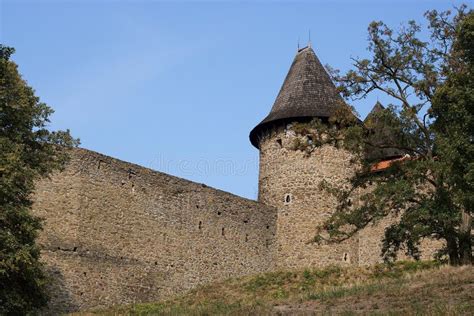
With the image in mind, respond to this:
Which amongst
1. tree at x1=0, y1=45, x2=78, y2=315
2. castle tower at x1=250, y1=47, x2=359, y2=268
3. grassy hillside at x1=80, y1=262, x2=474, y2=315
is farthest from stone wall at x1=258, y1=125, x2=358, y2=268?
tree at x1=0, y1=45, x2=78, y2=315

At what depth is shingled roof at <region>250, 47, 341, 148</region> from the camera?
28.6 meters

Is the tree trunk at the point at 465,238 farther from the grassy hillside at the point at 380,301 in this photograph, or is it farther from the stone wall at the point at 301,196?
the stone wall at the point at 301,196

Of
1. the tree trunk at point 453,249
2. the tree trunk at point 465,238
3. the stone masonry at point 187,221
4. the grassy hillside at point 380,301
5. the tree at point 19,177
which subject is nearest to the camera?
the grassy hillside at point 380,301

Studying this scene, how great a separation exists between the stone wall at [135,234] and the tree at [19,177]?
3645 mm

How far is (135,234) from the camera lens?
24.2 m

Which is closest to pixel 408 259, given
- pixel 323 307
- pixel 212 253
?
pixel 212 253

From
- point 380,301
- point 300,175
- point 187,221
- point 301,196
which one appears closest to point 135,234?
point 187,221

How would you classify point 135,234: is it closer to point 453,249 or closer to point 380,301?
point 453,249

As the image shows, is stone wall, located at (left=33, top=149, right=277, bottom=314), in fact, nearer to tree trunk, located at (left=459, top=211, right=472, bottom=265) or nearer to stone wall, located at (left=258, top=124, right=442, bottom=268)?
stone wall, located at (left=258, top=124, right=442, bottom=268)

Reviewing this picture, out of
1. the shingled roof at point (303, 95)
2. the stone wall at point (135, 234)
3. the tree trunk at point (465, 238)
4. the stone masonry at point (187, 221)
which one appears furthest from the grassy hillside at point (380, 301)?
the shingled roof at point (303, 95)

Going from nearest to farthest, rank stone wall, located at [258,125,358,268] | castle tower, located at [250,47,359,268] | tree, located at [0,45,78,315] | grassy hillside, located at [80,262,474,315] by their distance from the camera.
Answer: grassy hillside, located at [80,262,474,315], tree, located at [0,45,78,315], stone wall, located at [258,125,358,268], castle tower, located at [250,47,359,268]

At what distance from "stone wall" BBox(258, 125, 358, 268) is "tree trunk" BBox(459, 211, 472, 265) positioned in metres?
8.93

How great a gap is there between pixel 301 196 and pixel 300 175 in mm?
817

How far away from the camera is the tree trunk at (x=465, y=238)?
61.8 ft
